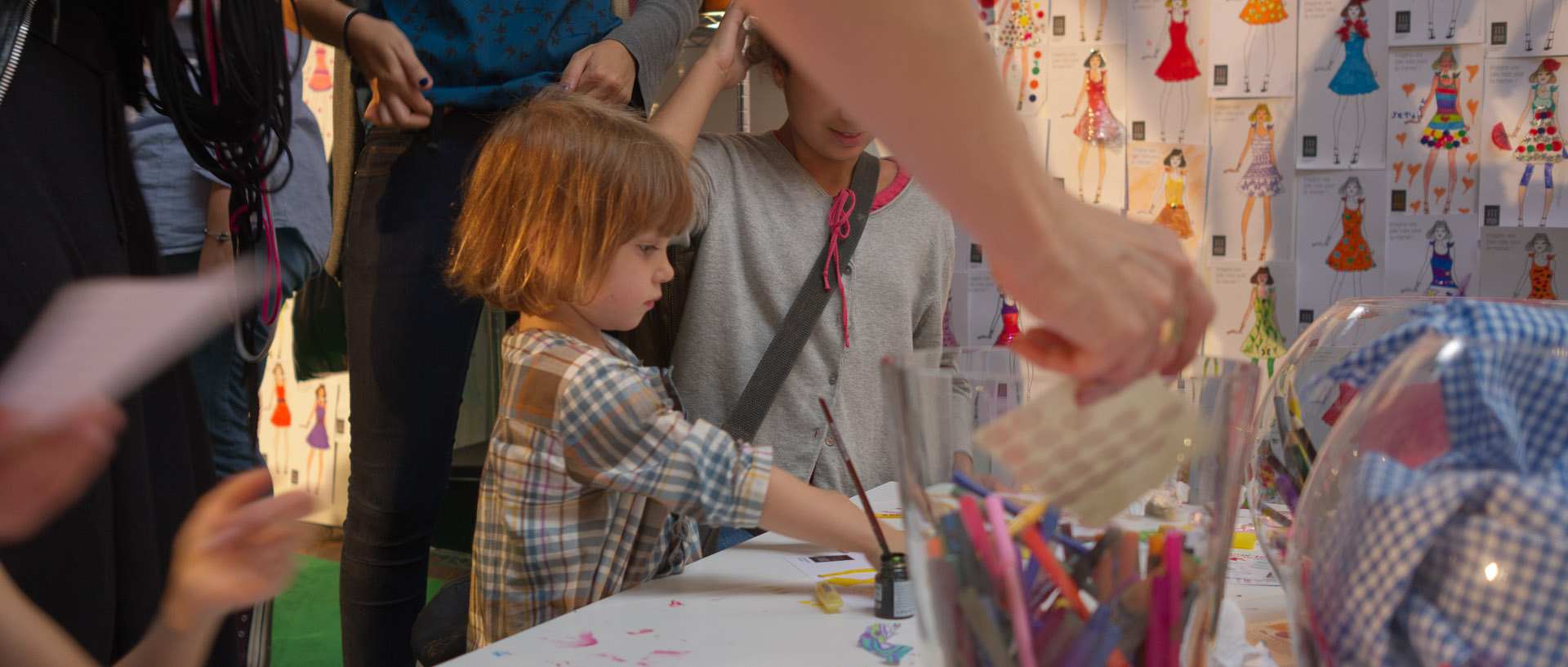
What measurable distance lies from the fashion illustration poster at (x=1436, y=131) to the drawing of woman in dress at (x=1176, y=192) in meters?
0.32

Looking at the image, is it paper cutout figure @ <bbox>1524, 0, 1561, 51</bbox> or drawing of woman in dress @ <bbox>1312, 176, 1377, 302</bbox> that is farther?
drawing of woman in dress @ <bbox>1312, 176, 1377, 302</bbox>

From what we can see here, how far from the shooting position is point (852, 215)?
1.54 meters

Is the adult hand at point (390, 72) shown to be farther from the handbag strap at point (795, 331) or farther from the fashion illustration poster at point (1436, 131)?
the fashion illustration poster at point (1436, 131)

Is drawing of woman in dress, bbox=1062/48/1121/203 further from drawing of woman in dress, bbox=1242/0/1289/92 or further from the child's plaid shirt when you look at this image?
the child's plaid shirt

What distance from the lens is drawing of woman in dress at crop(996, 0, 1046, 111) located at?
6.39ft

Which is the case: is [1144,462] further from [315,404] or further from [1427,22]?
[315,404]

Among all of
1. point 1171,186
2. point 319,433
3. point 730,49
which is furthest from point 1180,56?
point 319,433

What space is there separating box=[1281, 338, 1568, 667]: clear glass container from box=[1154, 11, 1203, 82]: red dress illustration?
1673mm

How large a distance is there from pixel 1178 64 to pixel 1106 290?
5.60 ft

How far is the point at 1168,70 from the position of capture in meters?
1.85

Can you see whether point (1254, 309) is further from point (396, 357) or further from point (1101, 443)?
point (1101, 443)

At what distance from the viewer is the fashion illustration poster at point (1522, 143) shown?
5.35 ft

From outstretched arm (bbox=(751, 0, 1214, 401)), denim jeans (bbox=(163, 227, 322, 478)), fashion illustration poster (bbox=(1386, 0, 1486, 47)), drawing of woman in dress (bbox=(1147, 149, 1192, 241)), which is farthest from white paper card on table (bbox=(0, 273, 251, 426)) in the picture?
fashion illustration poster (bbox=(1386, 0, 1486, 47))

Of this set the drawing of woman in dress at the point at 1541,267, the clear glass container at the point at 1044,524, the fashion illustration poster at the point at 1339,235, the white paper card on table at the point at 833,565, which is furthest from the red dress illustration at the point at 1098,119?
the clear glass container at the point at 1044,524
